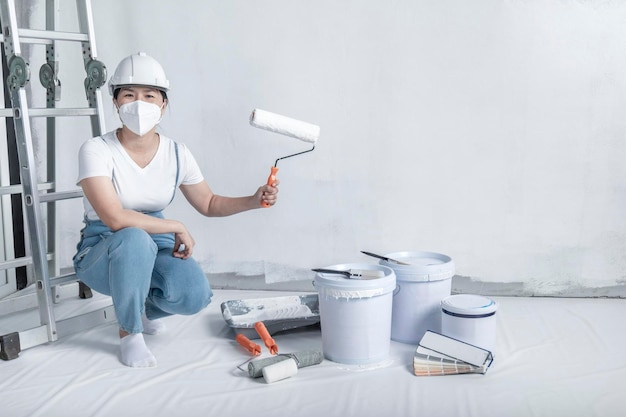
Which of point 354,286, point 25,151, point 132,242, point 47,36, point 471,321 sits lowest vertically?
point 471,321

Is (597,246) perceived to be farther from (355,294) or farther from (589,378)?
(355,294)

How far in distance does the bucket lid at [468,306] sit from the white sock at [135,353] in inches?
37.4

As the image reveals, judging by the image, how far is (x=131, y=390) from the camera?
178 cm

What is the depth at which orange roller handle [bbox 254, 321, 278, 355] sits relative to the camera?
204 centimetres

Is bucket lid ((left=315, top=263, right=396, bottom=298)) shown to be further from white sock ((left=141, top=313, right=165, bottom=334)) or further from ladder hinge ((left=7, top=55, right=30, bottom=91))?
ladder hinge ((left=7, top=55, right=30, bottom=91))

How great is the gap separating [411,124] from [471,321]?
103cm

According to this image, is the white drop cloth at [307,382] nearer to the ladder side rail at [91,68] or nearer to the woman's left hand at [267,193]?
the woman's left hand at [267,193]

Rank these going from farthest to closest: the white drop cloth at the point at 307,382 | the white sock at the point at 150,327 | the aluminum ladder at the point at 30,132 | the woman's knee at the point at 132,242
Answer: the white sock at the point at 150,327, the aluminum ladder at the point at 30,132, the woman's knee at the point at 132,242, the white drop cloth at the point at 307,382

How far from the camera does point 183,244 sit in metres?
2.07

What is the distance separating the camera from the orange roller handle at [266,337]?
6.70ft

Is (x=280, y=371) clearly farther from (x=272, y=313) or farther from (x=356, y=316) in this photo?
(x=272, y=313)

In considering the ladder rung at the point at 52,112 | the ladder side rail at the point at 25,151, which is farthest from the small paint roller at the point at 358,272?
the ladder rung at the point at 52,112

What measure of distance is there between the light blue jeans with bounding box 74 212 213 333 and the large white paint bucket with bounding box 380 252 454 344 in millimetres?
653

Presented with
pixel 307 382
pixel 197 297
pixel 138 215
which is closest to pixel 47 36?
pixel 138 215
